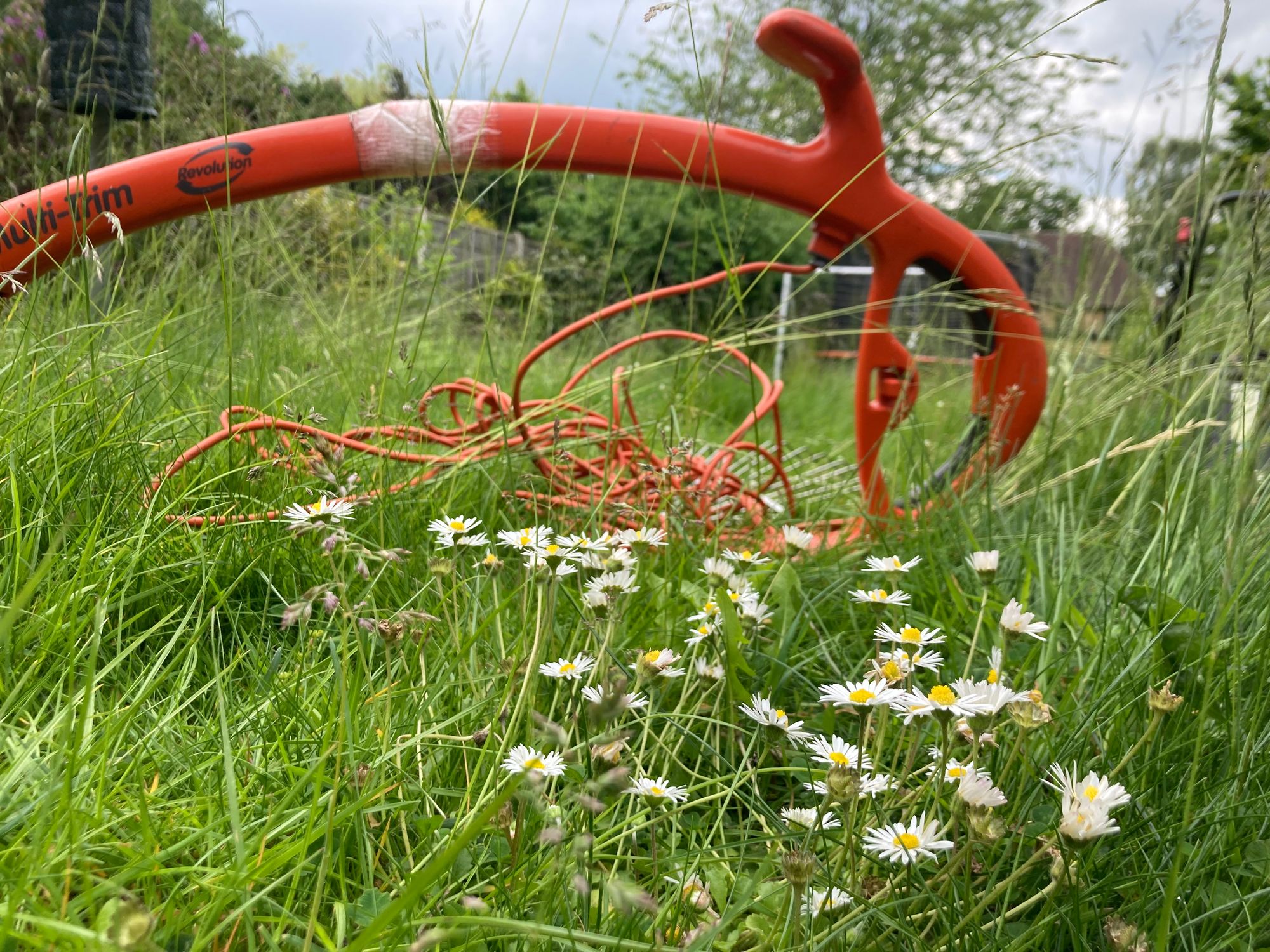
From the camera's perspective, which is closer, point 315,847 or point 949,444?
point 315,847

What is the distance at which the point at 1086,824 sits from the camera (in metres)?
0.42

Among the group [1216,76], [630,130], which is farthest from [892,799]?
[630,130]

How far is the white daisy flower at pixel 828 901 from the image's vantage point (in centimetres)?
48

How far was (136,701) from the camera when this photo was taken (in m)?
0.51

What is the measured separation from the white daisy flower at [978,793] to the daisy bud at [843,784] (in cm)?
6

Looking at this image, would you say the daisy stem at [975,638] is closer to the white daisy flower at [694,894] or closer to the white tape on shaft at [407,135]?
the white daisy flower at [694,894]

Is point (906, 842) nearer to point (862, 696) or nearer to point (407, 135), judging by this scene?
point (862, 696)

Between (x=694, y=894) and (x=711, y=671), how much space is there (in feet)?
0.68

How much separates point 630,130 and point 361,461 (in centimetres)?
75

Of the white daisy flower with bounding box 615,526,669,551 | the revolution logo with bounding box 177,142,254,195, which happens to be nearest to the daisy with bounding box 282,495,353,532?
the white daisy flower with bounding box 615,526,669,551

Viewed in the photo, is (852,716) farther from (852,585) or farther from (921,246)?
(921,246)

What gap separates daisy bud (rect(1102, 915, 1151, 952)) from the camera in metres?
0.44

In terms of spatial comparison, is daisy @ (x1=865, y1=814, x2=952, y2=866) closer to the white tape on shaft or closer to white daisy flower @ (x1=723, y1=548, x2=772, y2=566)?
white daisy flower @ (x1=723, y1=548, x2=772, y2=566)

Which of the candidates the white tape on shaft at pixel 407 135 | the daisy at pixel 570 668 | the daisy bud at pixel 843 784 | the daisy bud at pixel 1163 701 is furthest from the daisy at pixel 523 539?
the white tape on shaft at pixel 407 135
